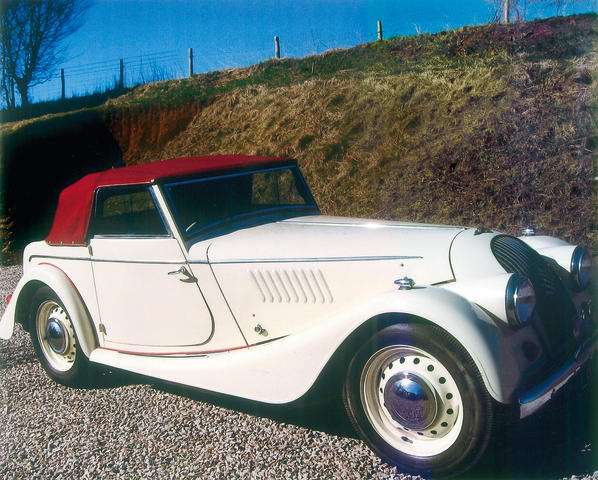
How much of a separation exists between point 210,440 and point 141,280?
115cm

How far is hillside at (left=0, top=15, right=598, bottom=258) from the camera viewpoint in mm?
8477

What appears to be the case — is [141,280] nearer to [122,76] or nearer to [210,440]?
[210,440]

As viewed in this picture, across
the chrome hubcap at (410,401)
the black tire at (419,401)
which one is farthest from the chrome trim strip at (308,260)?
the chrome hubcap at (410,401)

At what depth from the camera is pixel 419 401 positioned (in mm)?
2625

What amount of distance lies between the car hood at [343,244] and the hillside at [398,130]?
17.2 ft

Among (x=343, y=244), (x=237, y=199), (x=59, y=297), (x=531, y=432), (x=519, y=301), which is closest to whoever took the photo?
(x=519, y=301)

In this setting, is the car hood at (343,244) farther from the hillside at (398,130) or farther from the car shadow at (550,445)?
the hillside at (398,130)

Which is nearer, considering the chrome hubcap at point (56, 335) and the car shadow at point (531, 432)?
the car shadow at point (531, 432)

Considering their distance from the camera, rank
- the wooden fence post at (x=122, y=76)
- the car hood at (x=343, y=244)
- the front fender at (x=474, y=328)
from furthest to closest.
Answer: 1. the wooden fence post at (x=122, y=76)
2. the car hood at (x=343, y=244)
3. the front fender at (x=474, y=328)

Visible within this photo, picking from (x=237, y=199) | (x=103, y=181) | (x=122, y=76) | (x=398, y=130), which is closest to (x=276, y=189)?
(x=237, y=199)

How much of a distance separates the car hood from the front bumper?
68 cm

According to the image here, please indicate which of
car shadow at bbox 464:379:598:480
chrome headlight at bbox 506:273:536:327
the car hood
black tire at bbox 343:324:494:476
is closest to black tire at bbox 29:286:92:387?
the car hood

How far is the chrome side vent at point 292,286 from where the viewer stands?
3.13 m

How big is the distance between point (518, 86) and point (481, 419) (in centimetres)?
915
